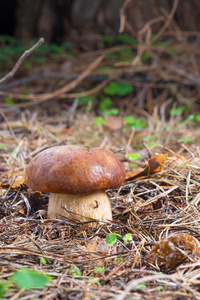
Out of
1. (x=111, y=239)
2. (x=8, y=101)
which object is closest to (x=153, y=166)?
(x=111, y=239)

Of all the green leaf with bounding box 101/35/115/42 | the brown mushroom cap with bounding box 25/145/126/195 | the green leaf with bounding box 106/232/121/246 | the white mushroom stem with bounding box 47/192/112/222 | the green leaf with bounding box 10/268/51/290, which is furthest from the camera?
the green leaf with bounding box 101/35/115/42

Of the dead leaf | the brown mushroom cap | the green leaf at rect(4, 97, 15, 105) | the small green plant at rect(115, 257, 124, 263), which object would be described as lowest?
the dead leaf

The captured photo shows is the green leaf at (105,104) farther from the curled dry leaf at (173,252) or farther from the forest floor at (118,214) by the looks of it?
the curled dry leaf at (173,252)

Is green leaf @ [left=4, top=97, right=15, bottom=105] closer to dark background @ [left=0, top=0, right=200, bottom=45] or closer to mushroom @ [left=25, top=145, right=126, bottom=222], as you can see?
dark background @ [left=0, top=0, right=200, bottom=45]

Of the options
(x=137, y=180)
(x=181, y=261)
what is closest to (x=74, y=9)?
(x=137, y=180)

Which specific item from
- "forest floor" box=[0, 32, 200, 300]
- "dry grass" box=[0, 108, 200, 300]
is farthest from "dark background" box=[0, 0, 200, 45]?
"dry grass" box=[0, 108, 200, 300]

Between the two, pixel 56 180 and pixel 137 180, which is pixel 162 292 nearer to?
pixel 56 180

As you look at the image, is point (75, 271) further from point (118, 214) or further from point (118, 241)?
point (118, 214)

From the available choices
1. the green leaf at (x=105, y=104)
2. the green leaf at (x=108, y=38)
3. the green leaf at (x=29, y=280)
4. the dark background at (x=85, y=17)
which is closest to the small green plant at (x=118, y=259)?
the green leaf at (x=29, y=280)
